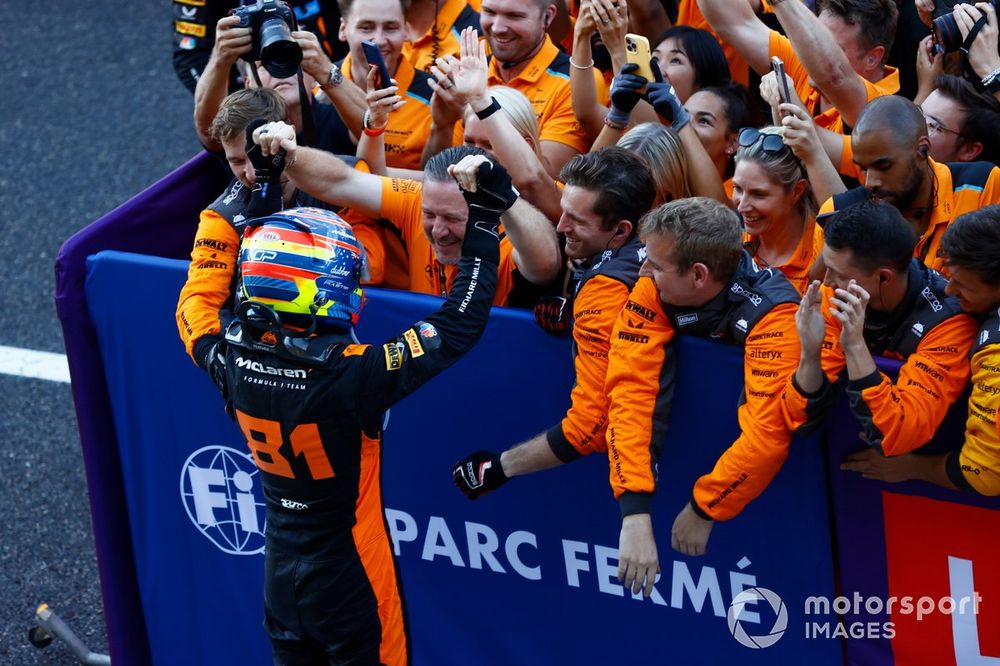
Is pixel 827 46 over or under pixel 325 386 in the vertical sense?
over

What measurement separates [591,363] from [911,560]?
1.10m

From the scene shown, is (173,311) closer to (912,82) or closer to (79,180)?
(912,82)

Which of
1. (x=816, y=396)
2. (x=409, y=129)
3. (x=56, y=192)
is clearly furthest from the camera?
(x=56, y=192)

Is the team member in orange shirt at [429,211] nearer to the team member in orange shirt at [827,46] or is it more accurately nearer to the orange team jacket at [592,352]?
the orange team jacket at [592,352]

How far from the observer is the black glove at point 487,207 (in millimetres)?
3564

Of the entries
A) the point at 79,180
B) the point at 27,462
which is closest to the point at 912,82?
the point at 27,462

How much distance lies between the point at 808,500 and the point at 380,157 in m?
2.05

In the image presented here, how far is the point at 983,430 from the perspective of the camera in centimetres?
333

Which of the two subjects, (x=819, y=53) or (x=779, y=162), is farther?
(x=819, y=53)

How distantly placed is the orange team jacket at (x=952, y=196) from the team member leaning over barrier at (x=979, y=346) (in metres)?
0.52

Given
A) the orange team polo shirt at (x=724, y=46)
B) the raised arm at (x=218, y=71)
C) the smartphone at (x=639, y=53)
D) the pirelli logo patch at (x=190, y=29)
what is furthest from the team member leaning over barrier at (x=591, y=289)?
the pirelli logo patch at (x=190, y=29)

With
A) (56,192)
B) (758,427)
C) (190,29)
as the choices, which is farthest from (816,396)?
(56,192)

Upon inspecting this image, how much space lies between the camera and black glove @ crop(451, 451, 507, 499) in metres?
4.04

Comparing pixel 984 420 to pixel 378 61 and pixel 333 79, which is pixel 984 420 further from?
pixel 333 79
